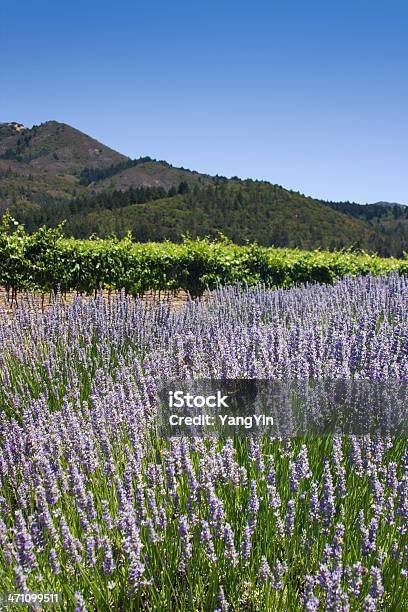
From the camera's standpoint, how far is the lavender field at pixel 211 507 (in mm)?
1993

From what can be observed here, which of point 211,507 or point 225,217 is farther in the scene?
point 225,217

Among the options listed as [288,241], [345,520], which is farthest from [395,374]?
[288,241]

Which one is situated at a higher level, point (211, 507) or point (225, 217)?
point (225, 217)

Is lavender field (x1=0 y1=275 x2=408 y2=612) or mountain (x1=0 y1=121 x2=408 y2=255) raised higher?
mountain (x1=0 y1=121 x2=408 y2=255)

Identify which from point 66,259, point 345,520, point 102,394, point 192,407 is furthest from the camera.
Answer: point 66,259

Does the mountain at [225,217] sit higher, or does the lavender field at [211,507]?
the mountain at [225,217]

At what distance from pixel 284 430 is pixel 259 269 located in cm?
1084

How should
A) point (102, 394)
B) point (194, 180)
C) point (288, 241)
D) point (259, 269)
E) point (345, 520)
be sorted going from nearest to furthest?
point (345, 520) < point (102, 394) < point (259, 269) < point (288, 241) < point (194, 180)

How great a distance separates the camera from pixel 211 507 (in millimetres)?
2061

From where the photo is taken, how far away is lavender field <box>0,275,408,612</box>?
6.54ft

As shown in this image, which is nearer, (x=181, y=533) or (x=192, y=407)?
(x=181, y=533)

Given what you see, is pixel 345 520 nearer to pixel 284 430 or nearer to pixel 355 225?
pixel 284 430

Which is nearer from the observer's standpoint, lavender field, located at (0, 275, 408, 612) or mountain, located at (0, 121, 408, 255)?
lavender field, located at (0, 275, 408, 612)

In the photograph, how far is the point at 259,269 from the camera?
13.5 metres
